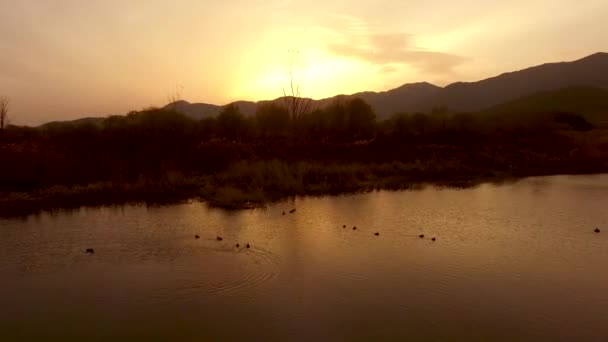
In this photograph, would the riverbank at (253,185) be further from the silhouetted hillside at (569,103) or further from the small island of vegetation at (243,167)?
the silhouetted hillside at (569,103)

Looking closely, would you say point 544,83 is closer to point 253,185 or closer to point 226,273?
point 253,185

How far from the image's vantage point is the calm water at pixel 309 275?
715cm

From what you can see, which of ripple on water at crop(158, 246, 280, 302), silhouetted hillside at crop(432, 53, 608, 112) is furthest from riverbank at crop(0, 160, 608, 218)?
silhouetted hillside at crop(432, 53, 608, 112)

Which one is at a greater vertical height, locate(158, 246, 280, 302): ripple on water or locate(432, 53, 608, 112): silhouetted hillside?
locate(432, 53, 608, 112): silhouetted hillside

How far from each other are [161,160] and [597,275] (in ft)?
67.8

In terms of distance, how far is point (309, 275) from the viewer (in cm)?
945

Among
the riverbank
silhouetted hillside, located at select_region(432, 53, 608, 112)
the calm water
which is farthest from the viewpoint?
silhouetted hillside, located at select_region(432, 53, 608, 112)

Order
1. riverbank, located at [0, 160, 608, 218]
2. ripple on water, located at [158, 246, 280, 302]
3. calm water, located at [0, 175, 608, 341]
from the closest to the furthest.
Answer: calm water, located at [0, 175, 608, 341] → ripple on water, located at [158, 246, 280, 302] → riverbank, located at [0, 160, 608, 218]

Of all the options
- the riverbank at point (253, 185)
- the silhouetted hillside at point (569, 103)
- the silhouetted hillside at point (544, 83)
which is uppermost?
the silhouetted hillside at point (544, 83)

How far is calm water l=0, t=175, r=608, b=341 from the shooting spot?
715 cm

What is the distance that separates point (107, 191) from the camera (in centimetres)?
1889

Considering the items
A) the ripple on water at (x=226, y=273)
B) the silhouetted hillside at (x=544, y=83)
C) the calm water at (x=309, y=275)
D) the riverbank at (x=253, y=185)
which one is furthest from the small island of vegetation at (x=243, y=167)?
the silhouetted hillside at (x=544, y=83)

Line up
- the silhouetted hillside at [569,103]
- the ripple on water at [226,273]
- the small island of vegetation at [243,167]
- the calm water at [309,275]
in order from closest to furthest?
1. the calm water at [309,275]
2. the ripple on water at [226,273]
3. the small island of vegetation at [243,167]
4. the silhouetted hillside at [569,103]

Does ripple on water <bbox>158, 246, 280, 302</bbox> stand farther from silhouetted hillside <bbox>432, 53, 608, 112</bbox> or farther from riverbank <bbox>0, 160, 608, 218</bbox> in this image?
silhouetted hillside <bbox>432, 53, 608, 112</bbox>
